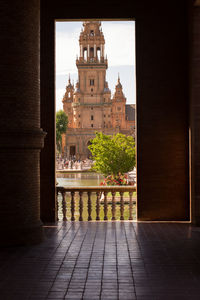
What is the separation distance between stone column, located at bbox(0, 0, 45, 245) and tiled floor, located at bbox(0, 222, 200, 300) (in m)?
0.51

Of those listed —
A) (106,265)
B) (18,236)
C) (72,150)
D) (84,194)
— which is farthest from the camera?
(72,150)

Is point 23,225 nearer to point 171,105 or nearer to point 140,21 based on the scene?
point 171,105

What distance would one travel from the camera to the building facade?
73.1 m

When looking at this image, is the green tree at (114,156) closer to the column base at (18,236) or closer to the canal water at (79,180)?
the canal water at (79,180)

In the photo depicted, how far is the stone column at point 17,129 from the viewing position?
661 cm

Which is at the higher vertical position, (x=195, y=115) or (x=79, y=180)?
(x=195, y=115)

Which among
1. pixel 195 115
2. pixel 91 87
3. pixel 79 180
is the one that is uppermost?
pixel 91 87

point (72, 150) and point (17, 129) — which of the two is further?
point (72, 150)

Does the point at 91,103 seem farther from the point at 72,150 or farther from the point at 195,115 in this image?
the point at 195,115

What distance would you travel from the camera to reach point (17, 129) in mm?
6688

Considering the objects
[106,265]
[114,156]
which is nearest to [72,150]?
[114,156]

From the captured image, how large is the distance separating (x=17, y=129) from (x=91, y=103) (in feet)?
235

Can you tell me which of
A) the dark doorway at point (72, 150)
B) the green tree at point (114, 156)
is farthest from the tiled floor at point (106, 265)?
the dark doorway at point (72, 150)

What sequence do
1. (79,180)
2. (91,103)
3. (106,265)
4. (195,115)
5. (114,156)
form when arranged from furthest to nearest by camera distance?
(91,103) → (79,180) → (114,156) → (195,115) → (106,265)
